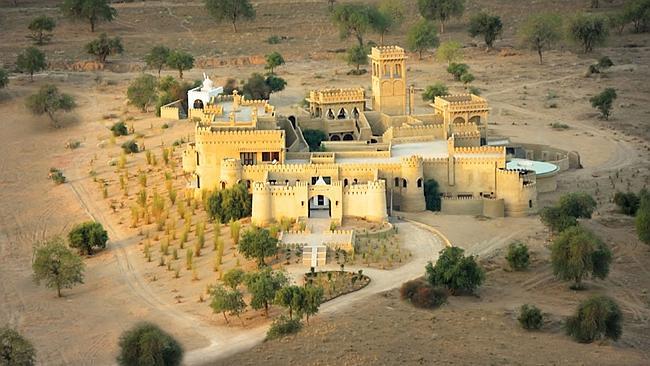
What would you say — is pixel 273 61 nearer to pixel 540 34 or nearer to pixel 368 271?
pixel 540 34

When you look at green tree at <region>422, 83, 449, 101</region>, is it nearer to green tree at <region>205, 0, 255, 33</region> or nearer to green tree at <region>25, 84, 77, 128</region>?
green tree at <region>25, 84, 77, 128</region>

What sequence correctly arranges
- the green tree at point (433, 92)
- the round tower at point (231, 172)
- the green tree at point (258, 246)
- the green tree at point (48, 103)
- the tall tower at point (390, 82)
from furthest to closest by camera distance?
the green tree at point (433, 92)
the green tree at point (48, 103)
the tall tower at point (390, 82)
the round tower at point (231, 172)
the green tree at point (258, 246)

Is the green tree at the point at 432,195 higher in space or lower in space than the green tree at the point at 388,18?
lower

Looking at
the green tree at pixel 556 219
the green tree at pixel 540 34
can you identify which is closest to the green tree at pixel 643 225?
the green tree at pixel 556 219

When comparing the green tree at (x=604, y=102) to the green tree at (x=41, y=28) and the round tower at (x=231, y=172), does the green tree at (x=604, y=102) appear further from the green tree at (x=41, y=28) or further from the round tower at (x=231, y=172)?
the green tree at (x=41, y=28)

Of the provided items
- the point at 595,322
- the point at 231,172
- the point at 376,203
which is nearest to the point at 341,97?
the point at 231,172

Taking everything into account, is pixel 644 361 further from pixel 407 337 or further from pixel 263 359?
pixel 263 359

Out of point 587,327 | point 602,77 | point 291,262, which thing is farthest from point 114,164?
point 602,77
